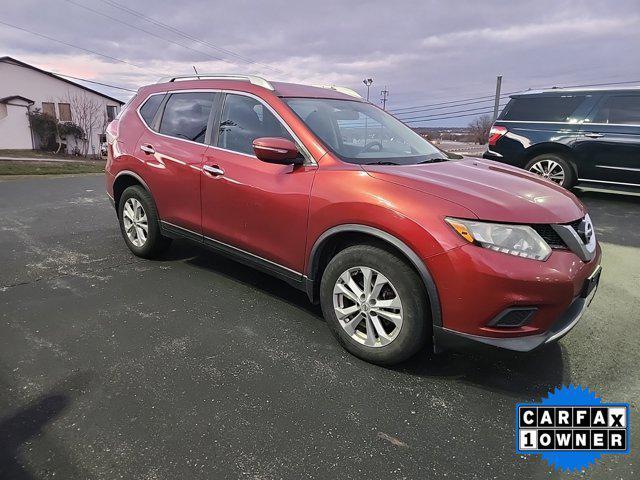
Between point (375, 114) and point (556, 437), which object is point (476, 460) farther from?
point (375, 114)

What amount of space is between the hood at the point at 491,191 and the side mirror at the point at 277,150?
51cm

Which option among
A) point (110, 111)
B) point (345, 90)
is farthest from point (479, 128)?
point (345, 90)

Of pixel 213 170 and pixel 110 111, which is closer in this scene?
pixel 213 170

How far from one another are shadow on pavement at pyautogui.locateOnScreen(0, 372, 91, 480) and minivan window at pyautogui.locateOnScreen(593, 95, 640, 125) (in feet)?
26.7

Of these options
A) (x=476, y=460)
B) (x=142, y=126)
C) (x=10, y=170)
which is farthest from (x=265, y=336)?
(x=10, y=170)

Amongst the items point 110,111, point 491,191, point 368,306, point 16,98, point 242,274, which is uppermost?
point 16,98

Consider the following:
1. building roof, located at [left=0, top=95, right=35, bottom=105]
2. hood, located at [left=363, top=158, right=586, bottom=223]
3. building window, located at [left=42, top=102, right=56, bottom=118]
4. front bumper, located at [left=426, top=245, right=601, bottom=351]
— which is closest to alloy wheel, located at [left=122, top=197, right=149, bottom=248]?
hood, located at [left=363, top=158, right=586, bottom=223]

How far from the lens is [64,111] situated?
1656 inches

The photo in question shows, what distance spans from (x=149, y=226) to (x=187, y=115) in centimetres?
119

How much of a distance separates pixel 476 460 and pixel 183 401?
60.3 inches

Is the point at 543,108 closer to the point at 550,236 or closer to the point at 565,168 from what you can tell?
the point at 565,168

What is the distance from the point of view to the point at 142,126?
443 cm

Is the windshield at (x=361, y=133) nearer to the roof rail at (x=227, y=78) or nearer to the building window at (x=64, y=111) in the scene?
the roof rail at (x=227, y=78)

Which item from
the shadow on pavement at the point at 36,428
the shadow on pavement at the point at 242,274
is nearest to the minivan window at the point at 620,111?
the shadow on pavement at the point at 242,274
